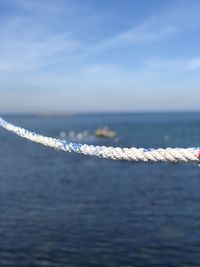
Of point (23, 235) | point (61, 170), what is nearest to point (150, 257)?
point (23, 235)

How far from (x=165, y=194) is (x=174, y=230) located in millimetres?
10947

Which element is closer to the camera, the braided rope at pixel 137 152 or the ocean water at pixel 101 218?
the braided rope at pixel 137 152

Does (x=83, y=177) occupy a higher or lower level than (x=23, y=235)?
higher

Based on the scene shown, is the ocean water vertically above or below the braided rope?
above

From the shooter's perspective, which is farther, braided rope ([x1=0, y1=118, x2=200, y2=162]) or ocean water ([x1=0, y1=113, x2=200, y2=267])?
ocean water ([x1=0, y1=113, x2=200, y2=267])

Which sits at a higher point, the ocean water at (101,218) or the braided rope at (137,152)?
the ocean water at (101,218)

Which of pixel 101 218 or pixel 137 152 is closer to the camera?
pixel 137 152

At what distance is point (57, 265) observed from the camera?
21438mm

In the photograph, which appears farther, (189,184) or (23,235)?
(189,184)

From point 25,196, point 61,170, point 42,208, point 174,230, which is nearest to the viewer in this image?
point 174,230

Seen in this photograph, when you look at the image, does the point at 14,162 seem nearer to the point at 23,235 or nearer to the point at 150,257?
the point at 23,235

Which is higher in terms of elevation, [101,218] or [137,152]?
[101,218]

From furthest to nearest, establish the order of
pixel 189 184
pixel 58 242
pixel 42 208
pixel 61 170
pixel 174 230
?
pixel 61 170 < pixel 189 184 < pixel 42 208 < pixel 174 230 < pixel 58 242

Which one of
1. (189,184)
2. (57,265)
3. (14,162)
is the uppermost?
(14,162)
